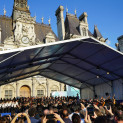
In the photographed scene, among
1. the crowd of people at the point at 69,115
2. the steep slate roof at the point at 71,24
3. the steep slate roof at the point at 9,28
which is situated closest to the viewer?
the crowd of people at the point at 69,115

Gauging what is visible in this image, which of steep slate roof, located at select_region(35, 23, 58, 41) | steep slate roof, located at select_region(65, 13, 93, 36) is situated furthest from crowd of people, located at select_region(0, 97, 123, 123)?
steep slate roof, located at select_region(65, 13, 93, 36)

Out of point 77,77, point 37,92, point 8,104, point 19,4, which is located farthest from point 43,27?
point 8,104

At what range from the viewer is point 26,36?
30.1m

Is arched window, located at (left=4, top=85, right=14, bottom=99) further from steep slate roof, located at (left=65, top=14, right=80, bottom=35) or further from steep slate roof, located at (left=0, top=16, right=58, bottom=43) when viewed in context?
steep slate roof, located at (left=65, top=14, right=80, bottom=35)

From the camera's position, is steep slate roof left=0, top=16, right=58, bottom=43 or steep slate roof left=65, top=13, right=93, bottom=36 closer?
steep slate roof left=0, top=16, right=58, bottom=43

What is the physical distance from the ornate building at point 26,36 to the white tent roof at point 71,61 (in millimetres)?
8621

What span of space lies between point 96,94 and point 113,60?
9067 mm

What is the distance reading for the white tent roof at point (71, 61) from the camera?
10.7 m

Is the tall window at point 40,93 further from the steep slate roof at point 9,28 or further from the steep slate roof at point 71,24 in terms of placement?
the steep slate roof at point 71,24

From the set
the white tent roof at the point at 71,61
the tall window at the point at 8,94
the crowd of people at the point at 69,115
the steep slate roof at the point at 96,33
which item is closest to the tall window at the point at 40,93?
the tall window at the point at 8,94

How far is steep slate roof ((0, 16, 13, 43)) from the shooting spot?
30066 mm

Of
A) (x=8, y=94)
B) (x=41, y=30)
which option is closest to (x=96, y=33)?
A: (x=41, y=30)

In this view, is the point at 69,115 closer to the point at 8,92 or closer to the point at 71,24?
the point at 8,92

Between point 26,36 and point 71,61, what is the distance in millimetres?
17174
